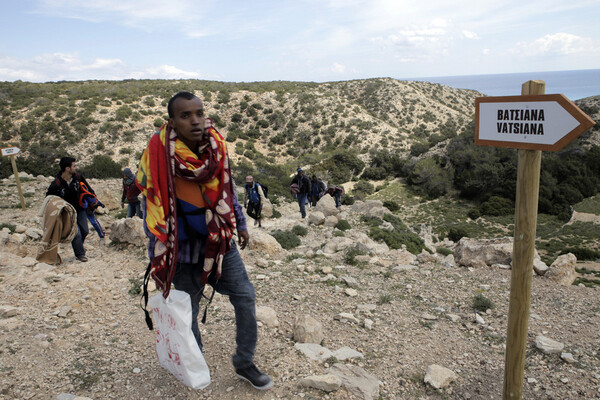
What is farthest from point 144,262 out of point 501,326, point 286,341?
point 501,326

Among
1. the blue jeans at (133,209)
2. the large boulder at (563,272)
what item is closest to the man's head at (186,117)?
the large boulder at (563,272)

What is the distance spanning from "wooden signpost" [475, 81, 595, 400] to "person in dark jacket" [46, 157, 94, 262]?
5733mm

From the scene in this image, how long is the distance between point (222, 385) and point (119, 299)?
242 cm

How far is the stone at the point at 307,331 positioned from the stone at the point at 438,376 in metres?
1.01

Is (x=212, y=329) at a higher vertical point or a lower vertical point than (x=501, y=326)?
higher

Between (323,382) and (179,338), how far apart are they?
3.74 ft

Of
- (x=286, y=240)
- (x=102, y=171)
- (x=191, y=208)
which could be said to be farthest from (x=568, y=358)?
(x=102, y=171)

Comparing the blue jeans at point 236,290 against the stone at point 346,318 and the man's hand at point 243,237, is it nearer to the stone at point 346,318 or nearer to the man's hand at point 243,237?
the man's hand at point 243,237

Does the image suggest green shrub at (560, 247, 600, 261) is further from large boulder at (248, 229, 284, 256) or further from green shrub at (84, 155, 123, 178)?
green shrub at (84, 155, 123, 178)

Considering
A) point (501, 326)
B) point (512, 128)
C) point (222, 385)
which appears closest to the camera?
point (512, 128)

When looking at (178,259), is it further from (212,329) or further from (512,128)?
(512,128)

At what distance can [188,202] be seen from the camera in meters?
2.19

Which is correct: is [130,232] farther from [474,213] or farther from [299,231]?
[474,213]

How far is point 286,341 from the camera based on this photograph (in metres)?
3.47
